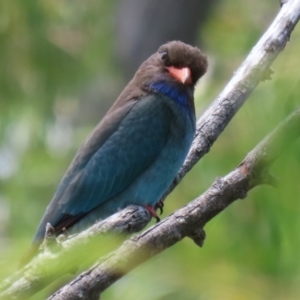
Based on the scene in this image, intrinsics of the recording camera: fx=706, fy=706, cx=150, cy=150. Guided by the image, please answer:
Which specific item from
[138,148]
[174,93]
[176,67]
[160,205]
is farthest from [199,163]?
[176,67]

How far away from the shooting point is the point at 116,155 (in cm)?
351

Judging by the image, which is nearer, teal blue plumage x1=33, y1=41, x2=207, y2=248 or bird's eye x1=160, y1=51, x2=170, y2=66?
teal blue plumage x1=33, y1=41, x2=207, y2=248

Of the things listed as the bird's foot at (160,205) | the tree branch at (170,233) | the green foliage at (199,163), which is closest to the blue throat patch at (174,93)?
the green foliage at (199,163)

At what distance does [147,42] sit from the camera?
6.13 m

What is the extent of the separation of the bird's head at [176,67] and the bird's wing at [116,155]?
124mm

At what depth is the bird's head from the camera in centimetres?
359

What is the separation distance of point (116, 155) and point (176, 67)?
0.58 m

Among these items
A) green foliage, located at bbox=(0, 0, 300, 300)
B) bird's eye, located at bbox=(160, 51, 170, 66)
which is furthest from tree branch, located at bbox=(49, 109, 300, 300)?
bird's eye, located at bbox=(160, 51, 170, 66)

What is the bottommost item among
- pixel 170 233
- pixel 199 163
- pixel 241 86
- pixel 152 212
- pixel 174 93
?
pixel 170 233

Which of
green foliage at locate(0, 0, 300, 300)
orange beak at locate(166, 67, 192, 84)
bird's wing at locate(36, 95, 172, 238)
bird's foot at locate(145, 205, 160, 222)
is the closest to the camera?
green foliage at locate(0, 0, 300, 300)

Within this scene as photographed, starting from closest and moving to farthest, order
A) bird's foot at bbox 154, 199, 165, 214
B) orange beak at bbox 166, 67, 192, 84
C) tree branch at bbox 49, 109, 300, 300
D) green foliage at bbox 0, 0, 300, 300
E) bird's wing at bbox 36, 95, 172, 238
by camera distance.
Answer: green foliage at bbox 0, 0, 300, 300 → tree branch at bbox 49, 109, 300, 300 → bird's foot at bbox 154, 199, 165, 214 → bird's wing at bbox 36, 95, 172, 238 → orange beak at bbox 166, 67, 192, 84

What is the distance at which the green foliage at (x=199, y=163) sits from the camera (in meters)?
1.27

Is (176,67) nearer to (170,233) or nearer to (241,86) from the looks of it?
(241,86)

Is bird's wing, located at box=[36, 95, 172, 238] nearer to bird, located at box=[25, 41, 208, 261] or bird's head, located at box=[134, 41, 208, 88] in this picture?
bird, located at box=[25, 41, 208, 261]
